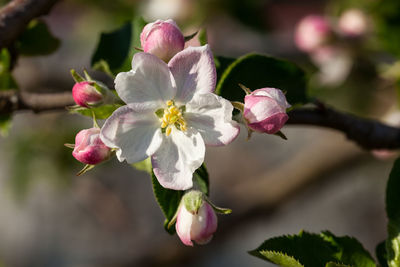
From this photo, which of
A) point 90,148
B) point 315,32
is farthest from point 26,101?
point 315,32

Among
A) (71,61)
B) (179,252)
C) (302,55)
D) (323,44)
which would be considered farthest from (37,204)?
(323,44)

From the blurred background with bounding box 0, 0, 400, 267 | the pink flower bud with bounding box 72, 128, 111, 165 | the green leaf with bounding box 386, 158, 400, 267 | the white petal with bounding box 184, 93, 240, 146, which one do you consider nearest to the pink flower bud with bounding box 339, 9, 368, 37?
the blurred background with bounding box 0, 0, 400, 267

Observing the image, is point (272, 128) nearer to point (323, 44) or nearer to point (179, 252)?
point (323, 44)

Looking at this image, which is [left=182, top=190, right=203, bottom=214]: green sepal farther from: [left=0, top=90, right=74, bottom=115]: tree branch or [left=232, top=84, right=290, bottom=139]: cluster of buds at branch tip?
[left=0, top=90, right=74, bottom=115]: tree branch

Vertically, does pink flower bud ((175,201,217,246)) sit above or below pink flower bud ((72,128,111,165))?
below

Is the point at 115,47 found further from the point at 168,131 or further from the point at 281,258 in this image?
the point at 281,258
